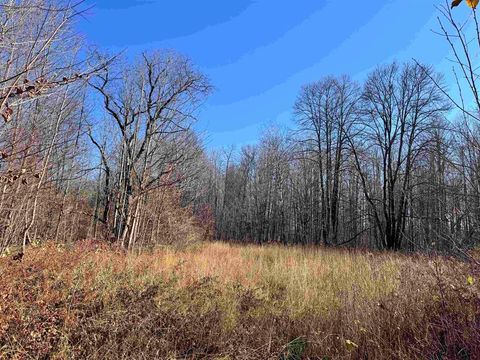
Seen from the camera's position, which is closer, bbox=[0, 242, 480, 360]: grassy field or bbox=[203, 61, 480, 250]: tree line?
bbox=[0, 242, 480, 360]: grassy field

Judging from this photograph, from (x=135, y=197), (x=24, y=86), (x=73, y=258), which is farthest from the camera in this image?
(x=135, y=197)

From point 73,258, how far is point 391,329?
531cm

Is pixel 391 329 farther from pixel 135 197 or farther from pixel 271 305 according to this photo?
pixel 135 197

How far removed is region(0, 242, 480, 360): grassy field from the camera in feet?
10.8

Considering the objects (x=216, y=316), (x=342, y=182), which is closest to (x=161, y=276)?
(x=216, y=316)

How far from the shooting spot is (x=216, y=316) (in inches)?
174

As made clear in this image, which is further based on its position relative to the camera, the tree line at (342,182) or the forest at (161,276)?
the tree line at (342,182)

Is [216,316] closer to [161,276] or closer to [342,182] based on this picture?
[161,276]

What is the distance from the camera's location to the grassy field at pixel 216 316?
10.8ft

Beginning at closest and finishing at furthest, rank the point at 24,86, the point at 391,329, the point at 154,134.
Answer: the point at 24,86 → the point at 391,329 → the point at 154,134

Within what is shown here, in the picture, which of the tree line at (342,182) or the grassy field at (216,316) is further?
the tree line at (342,182)

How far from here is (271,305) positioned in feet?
17.9

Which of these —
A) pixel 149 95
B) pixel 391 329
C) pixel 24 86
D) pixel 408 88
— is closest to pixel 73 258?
pixel 24 86

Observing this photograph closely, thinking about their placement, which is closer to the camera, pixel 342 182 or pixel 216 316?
pixel 216 316
